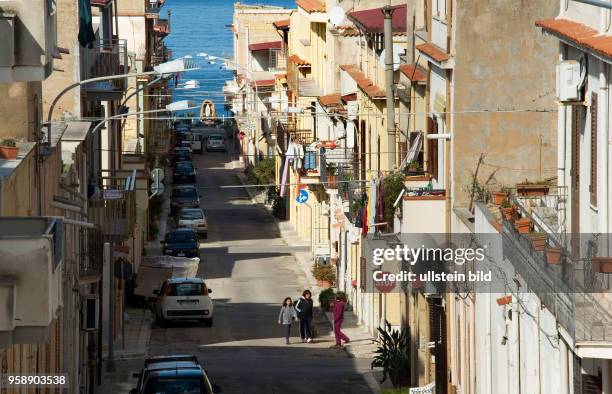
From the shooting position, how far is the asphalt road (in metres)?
35.4

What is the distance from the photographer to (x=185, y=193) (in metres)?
84.3

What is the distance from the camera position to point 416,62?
3550cm

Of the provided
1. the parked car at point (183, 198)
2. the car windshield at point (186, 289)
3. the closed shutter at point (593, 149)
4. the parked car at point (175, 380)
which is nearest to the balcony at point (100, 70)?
the car windshield at point (186, 289)

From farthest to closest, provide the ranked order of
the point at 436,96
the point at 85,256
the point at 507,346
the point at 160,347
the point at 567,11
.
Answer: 1. the point at 160,347
2. the point at 85,256
3. the point at 436,96
4. the point at 507,346
5. the point at 567,11

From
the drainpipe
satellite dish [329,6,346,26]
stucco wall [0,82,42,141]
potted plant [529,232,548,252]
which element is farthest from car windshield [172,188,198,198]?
the drainpipe

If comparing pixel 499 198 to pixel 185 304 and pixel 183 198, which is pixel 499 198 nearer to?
pixel 185 304

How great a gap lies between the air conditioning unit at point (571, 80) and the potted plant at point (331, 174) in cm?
3217

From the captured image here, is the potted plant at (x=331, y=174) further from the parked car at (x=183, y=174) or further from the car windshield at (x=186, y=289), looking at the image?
the parked car at (x=183, y=174)

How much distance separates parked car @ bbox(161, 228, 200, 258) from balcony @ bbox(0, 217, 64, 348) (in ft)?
162

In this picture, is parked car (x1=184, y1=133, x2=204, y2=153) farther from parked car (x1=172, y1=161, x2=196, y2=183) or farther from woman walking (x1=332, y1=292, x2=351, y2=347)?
woman walking (x1=332, y1=292, x2=351, y2=347)

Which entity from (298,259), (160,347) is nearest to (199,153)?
(298,259)

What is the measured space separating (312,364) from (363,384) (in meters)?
3.37

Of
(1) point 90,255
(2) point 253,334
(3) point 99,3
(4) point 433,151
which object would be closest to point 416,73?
(4) point 433,151

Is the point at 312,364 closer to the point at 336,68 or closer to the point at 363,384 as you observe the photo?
the point at 363,384
